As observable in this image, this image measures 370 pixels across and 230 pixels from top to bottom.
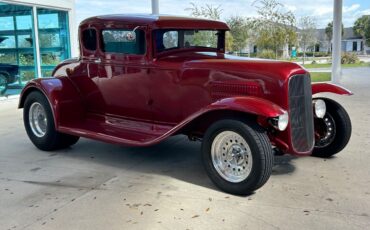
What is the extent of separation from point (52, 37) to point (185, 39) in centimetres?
791

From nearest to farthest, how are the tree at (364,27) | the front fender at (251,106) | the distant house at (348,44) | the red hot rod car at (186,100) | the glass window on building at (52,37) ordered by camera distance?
the front fender at (251,106), the red hot rod car at (186,100), the glass window on building at (52,37), the tree at (364,27), the distant house at (348,44)

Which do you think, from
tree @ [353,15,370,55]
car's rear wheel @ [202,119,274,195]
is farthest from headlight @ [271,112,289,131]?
tree @ [353,15,370,55]

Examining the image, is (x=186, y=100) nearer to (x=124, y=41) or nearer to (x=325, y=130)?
(x=124, y=41)

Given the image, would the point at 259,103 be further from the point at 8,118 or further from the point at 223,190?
the point at 8,118

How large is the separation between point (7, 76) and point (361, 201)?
9.66m

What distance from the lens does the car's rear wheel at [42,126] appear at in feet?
18.8

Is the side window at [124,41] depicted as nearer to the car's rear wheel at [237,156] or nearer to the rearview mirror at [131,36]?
the rearview mirror at [131,36]

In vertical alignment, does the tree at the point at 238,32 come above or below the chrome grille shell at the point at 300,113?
above

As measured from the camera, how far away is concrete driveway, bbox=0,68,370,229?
3.46m

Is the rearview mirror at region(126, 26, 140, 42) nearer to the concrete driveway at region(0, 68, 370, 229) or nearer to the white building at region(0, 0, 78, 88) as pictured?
the concrete driveway at region(0, 68, 370, 229)

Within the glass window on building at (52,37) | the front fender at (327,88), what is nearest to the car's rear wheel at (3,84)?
the glass window on building at (52,37)

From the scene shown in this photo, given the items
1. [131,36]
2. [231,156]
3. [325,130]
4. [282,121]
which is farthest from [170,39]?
[325,130]

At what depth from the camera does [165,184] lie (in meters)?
4.36

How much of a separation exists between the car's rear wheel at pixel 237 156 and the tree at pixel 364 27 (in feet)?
159
